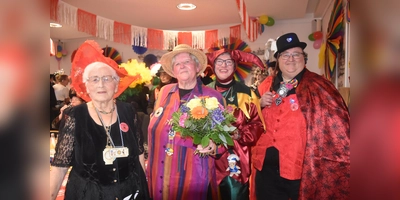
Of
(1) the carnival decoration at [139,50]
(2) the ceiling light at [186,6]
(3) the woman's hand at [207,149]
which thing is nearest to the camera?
(3) the woman's hand at [207,149]

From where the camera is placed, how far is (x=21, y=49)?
1.15 feet

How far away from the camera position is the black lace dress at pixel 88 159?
1457 mm

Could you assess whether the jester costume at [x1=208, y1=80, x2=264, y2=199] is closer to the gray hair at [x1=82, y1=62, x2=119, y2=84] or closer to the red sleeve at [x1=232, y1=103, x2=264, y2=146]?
the red sleeve at [x1=232, y1=103, x2=264, y2=146]

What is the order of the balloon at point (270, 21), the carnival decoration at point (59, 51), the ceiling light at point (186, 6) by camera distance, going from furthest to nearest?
the ceiling light at point (186, 6) → the carnival decoration at point (59, 51) → the balloon at point (270, 21)

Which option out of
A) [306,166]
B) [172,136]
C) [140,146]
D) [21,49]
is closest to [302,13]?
[306,166]

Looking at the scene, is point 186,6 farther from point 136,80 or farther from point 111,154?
point 111,154

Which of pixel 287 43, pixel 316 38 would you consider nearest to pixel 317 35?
pixel 316 38

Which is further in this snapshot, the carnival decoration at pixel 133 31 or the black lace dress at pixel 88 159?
the carnival decoration at pixel 133 31

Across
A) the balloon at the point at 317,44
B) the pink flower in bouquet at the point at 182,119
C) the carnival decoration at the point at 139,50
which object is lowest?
the pink flower in bouquet at the point at 182,119

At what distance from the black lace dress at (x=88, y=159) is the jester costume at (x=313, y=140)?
107cm

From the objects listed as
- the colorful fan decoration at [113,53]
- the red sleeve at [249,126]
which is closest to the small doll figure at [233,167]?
the red sleeve at [249,126]

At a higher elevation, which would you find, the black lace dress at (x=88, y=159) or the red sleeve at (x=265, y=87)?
the red sleeve at (x=265, y=87)

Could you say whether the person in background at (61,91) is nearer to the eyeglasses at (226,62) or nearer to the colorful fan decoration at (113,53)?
the eyeglasses at (226,62)

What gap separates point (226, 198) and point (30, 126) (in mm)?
1884
